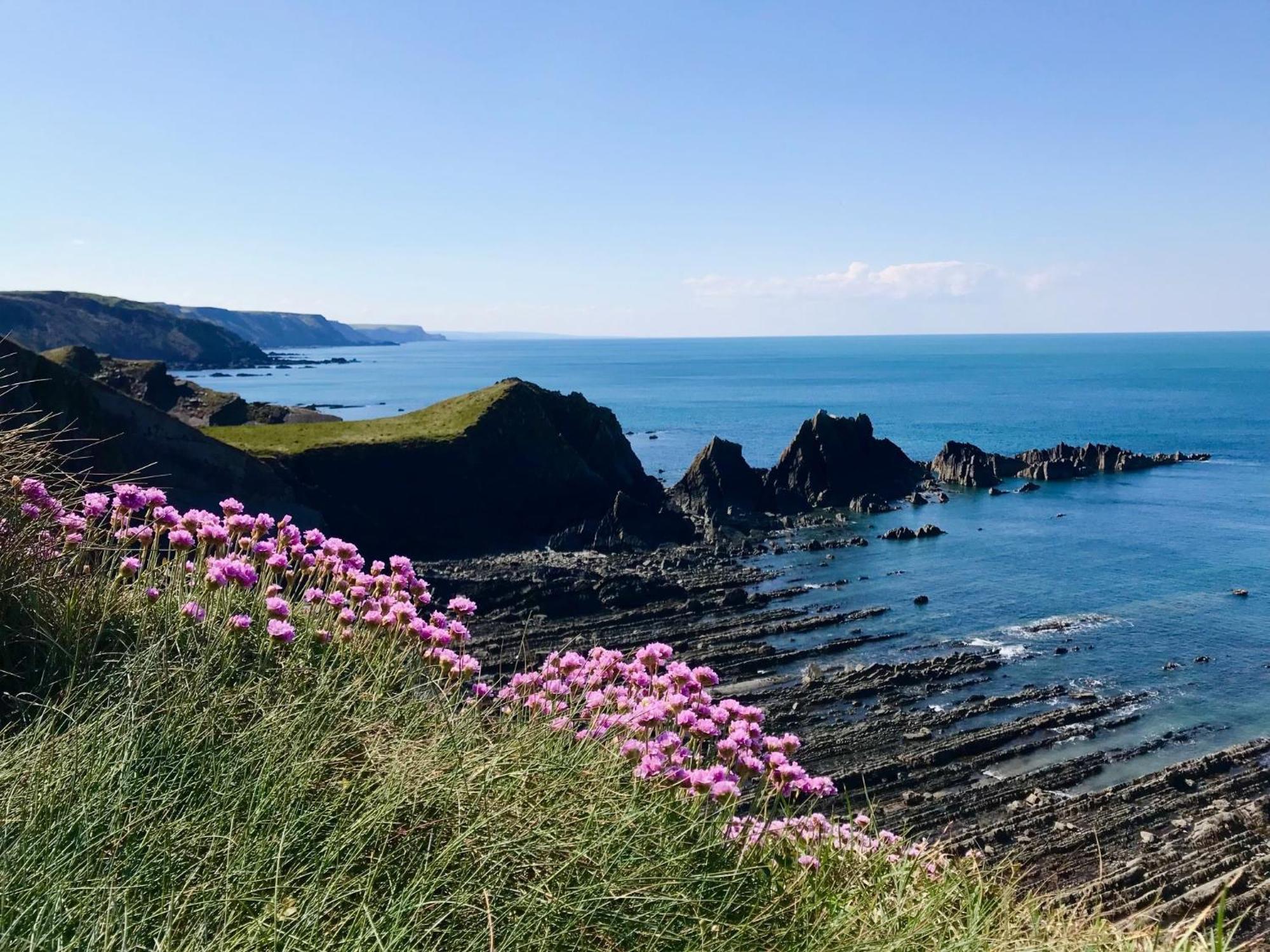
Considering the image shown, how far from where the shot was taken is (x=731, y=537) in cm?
5959

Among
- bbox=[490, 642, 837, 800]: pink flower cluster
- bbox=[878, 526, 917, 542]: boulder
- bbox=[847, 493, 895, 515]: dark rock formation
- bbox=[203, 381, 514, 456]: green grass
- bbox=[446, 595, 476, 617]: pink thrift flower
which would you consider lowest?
bbox=[878, 526, 917, 542]: boulder

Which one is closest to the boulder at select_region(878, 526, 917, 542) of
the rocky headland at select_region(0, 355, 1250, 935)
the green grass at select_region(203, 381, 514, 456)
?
the rocky headland at select_region(0, 355, 1250, 935)

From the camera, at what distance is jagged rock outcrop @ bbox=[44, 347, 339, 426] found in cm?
8106

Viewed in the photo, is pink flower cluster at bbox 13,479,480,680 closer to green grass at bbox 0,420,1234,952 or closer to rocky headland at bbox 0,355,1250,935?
green grass at bbox 0,420,1234,952

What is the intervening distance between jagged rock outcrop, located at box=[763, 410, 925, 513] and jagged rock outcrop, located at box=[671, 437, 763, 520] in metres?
1.63

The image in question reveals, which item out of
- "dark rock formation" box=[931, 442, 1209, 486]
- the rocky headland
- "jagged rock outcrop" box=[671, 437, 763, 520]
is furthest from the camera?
"dark rock formation" box=[931, 442, 1209, 486]

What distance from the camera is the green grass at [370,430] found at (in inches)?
2322

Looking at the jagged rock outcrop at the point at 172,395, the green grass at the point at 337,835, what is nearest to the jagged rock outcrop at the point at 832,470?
the jagged rock outcrop at the point at 172,395

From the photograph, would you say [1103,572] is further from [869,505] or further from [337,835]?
[337,835]

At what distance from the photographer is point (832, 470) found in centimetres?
7456

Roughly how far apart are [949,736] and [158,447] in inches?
1615

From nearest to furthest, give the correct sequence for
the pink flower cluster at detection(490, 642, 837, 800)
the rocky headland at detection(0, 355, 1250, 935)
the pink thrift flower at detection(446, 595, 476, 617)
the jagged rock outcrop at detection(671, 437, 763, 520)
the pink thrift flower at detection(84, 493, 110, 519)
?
the pink flower cluster at detection(490, 642, 837, 800), the pink thrift flower at detection(84, 493, 110, 519), the pink thrift flower at detection(446, 595, 476, 617), the rocky headland at detection(0, 355, 1250, 935), the jagged rock outcrop at detection(671, 437, 763, 520)

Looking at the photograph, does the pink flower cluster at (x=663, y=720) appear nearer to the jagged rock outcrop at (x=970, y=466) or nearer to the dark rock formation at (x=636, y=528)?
the dark rock formation at (x=636, y=528)

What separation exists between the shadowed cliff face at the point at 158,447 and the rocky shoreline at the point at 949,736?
10.4 meters
